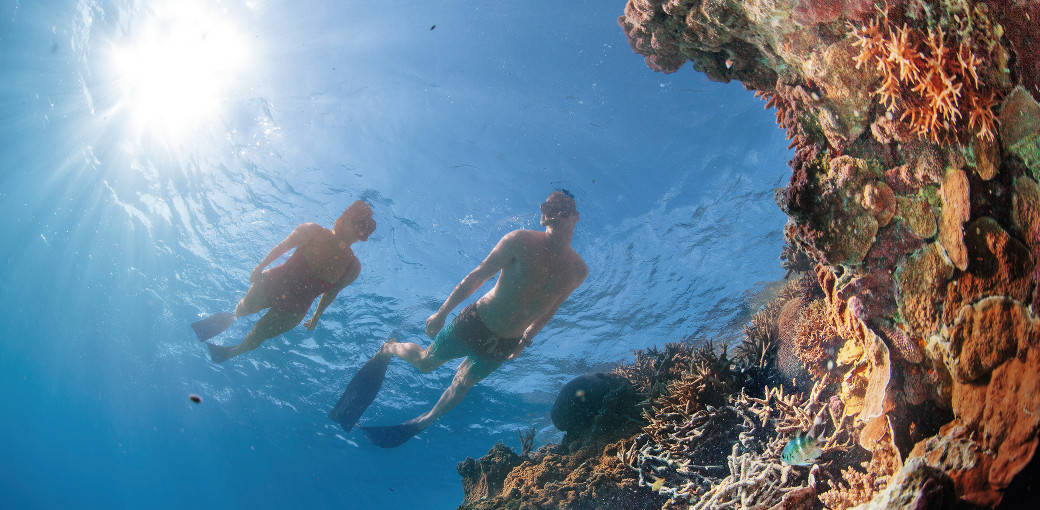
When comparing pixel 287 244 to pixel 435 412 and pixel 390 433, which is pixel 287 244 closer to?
pixel 435 412

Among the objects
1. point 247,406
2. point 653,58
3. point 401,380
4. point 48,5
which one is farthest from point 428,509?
point 653,58

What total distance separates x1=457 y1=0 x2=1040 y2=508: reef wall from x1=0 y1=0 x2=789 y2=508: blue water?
8.12 metres

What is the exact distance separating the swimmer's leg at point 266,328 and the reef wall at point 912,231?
8853 millimetres

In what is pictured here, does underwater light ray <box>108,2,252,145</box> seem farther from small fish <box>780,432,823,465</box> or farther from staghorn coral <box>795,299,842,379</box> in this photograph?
small fish <box>780,432,823,465</box>

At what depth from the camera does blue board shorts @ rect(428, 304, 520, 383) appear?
786 cm

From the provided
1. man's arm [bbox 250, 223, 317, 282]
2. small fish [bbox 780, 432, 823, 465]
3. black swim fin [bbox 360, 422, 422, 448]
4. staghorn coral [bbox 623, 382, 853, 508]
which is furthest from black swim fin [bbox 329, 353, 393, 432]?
small fish [bbox 780, 432, 823, 465]

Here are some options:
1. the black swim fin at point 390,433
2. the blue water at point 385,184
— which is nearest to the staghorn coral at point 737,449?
the black swim fin at point 390,433

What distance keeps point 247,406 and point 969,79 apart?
38939mm

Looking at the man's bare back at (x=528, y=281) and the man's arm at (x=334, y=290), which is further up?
the man's arm at (x=334, y=290)

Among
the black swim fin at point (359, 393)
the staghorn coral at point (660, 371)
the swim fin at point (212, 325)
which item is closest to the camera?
the staghorn coral at point (660, 371)

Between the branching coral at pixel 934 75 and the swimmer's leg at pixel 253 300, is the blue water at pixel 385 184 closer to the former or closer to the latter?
the swimmer's leg at pixel 253 300

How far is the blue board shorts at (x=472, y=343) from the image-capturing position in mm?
7859

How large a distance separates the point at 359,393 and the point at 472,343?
13.6ft

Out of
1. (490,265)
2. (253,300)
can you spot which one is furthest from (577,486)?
(253,300)
